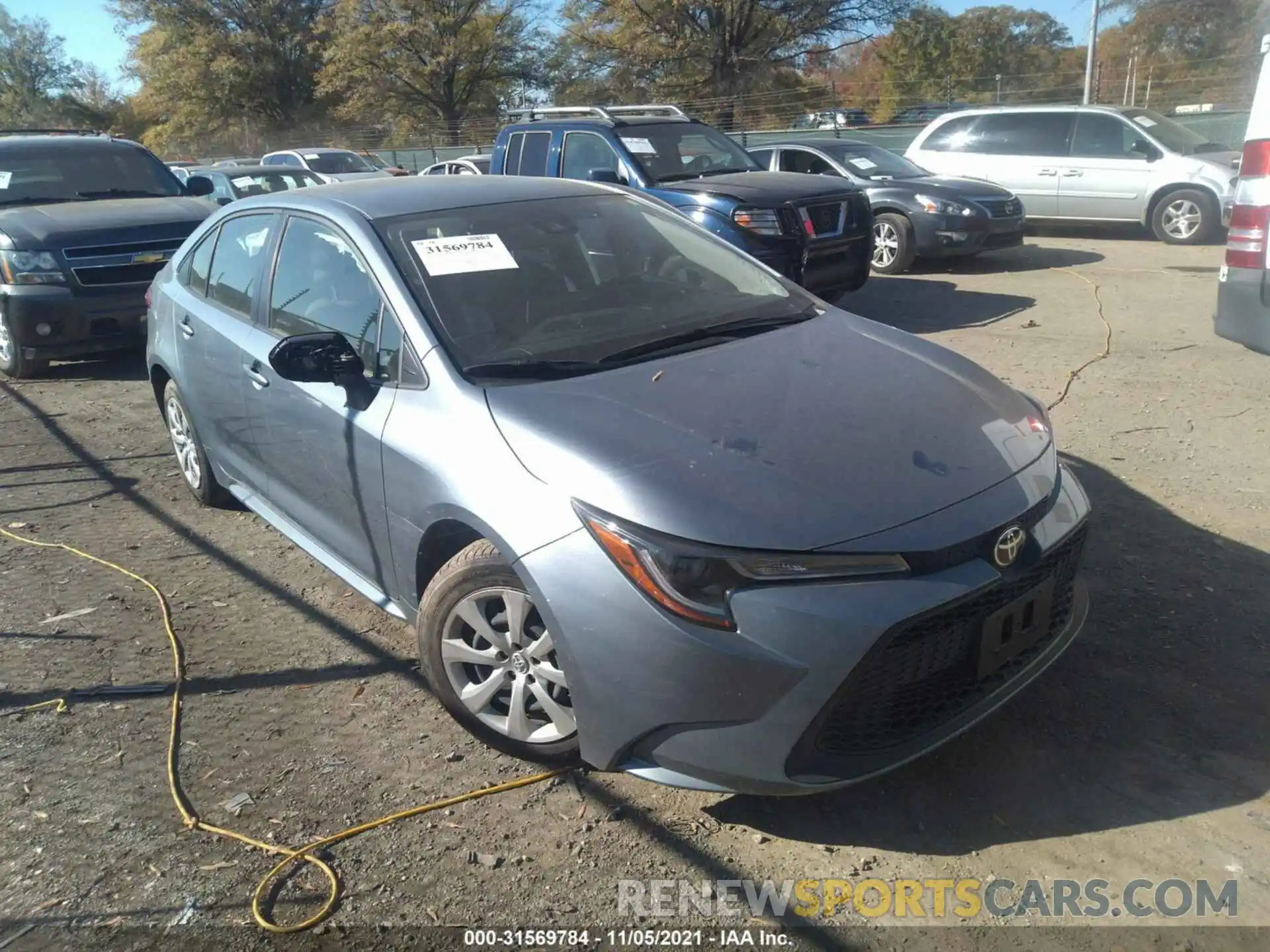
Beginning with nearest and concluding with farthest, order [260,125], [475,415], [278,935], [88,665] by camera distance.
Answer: [278,935] → [475,415] → [88,665] → [260,125]

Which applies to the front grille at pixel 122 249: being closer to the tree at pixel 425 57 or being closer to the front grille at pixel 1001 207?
the front grille at pixel 1001 207

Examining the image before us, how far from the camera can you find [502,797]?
309 cm

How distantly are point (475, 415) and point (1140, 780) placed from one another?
216 cm

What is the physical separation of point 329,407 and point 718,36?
3212 centimetres

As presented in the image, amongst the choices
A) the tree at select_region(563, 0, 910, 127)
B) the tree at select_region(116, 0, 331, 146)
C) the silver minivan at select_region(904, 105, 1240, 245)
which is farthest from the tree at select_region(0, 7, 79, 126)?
the silver minivan at select_region(904, 105, 1240, 245)

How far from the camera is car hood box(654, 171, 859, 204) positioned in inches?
339

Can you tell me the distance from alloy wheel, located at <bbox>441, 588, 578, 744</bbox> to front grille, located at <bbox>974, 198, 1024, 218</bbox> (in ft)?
32.2

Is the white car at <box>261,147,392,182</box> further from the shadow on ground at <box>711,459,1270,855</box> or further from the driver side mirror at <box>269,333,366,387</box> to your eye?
the shadow on ground at <box>711,459,1270,855</box>

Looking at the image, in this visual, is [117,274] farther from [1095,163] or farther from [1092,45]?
[1092,45]

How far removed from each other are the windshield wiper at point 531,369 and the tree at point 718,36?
99.3ft

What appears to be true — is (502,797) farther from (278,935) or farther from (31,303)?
(31,303)

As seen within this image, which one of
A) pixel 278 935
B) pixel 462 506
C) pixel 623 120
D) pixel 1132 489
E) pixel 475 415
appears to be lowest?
pixel 278 935

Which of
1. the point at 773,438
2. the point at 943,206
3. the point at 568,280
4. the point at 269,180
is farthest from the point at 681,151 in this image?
the point at 269,180

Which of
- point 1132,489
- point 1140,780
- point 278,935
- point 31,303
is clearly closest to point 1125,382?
point 1132,489
